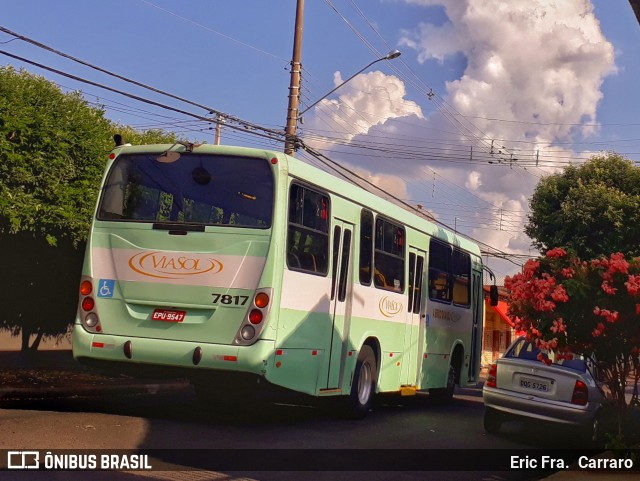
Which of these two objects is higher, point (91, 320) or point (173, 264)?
point (173, 264)

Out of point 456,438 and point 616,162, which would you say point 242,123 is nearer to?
point 456,438

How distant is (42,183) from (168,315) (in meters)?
5.46

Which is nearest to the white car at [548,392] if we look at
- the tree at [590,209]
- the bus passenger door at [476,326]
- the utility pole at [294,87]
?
the bus passenger door at [476,326]

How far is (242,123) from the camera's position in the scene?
68.6 ft

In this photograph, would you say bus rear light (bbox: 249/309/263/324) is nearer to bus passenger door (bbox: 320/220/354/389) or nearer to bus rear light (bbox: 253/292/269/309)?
bus rear light (bbox: 253/292/269/309)

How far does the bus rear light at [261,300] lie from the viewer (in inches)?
394

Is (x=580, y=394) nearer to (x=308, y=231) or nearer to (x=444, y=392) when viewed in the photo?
(x=308, y=231)

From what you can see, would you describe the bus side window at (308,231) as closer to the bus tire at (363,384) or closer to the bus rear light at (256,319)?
the bus rear light at (256,319)

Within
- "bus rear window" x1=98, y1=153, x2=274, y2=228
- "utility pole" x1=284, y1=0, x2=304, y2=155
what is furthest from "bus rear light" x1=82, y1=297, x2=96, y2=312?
"utility pole" x1=284, y1=0, x2=304, y2=155

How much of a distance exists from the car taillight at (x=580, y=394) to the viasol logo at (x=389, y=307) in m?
3.34

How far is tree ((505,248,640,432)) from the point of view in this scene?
370 inches

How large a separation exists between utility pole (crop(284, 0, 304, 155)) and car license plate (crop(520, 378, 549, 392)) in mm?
11295

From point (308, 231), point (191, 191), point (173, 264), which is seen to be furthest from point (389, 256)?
point (173, 264)

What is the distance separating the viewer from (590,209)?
2862cm
